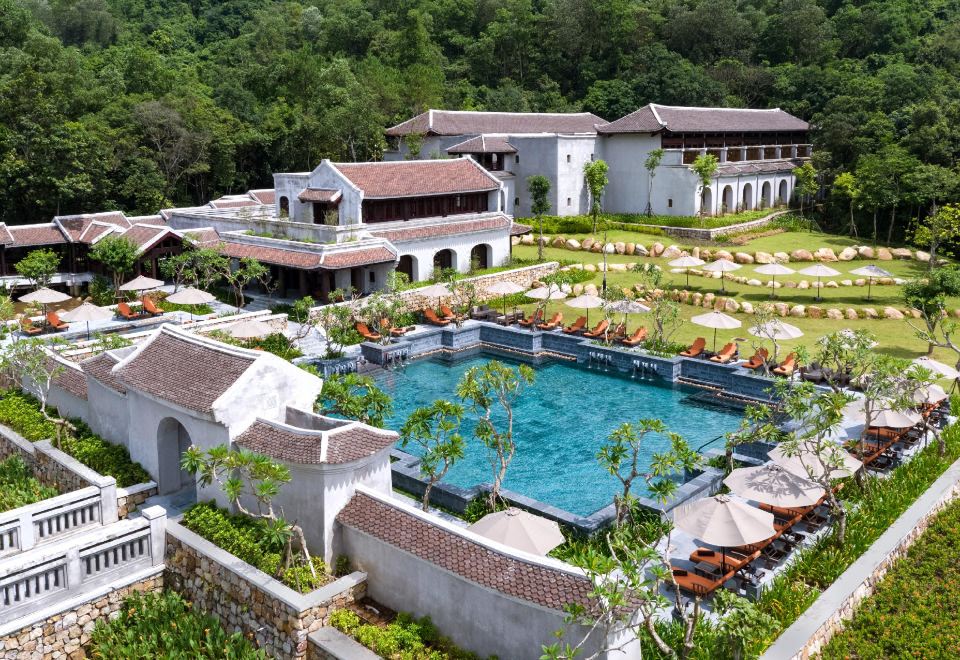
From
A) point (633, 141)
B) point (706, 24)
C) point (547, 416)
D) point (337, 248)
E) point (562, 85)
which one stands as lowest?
point (547, 416)

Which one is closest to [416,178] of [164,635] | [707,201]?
[707,201]

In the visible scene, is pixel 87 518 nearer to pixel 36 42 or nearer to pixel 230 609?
pixel 230 609

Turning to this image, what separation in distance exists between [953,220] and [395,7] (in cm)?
6171

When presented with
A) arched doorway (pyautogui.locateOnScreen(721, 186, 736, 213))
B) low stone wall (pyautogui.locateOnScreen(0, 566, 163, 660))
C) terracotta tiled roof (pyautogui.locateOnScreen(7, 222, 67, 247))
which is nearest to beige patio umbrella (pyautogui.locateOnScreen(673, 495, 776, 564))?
low stone wall (pyautogui.locateOnScreen(0, 566, 163, 660))

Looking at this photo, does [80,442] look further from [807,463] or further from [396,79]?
[396,79]

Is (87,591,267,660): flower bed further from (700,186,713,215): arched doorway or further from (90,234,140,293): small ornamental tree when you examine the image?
(700,186,713,215): arched doorway

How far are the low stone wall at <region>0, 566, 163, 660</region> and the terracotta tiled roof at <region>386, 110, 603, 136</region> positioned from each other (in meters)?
39.7

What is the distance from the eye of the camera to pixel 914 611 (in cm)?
1195

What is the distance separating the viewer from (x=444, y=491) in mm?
16141

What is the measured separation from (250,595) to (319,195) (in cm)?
2403

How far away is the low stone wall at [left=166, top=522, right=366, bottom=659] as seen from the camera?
37.9 feet

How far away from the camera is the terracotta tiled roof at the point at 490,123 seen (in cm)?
5016

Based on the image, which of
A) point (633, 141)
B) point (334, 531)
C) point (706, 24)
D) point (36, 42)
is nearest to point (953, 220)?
point (633, 141)

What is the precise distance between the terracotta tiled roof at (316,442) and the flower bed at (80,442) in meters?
3.52
